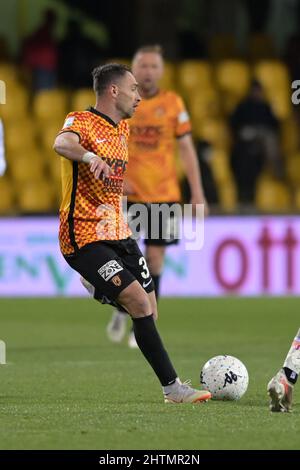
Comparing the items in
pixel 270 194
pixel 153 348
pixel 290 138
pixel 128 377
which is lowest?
pixel 128 377

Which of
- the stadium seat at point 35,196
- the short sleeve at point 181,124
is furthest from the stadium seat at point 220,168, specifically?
the short sleeve at point 181,124

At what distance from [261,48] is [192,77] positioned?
5.35 ft

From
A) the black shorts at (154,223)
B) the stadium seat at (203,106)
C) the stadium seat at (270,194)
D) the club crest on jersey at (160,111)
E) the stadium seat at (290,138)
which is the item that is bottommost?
the black shorts at (154,223)

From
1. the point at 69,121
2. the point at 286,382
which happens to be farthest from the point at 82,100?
the point at 286,382

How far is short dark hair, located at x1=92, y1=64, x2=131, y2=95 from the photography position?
7297 millimetres

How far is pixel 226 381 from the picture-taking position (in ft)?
23.6

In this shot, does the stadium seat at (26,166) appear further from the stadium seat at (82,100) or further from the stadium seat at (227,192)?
the stadium seat at (227,192)

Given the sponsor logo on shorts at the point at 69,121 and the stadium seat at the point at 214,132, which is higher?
the stadium seat at the point at 214,132

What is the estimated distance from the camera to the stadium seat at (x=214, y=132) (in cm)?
1711

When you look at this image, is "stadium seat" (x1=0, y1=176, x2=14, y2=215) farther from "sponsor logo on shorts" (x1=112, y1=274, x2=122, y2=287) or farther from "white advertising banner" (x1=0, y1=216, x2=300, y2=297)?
"sponsor logo on shorts" (x1=112, y1=274, x2=122, y2=287)

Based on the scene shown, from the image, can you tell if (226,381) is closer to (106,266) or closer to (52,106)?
(106,266)

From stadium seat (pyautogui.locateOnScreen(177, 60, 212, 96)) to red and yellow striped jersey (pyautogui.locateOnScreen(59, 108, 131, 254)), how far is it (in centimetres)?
1075

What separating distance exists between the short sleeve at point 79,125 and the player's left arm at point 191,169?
10.8 ft

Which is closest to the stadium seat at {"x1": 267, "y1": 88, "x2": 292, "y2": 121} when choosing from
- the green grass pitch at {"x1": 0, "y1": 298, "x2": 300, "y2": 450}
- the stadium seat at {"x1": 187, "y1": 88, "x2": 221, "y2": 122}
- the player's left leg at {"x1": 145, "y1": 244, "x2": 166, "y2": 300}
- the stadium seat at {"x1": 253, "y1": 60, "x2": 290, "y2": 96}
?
the stadium seat at {"x1": 253, "y1": 60, "x2": 290, "y2": 96}
